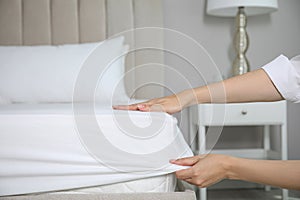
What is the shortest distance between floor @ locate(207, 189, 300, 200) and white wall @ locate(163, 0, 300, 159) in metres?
0.31

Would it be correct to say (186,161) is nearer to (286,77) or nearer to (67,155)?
(67,155)

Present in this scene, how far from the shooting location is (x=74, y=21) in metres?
2.92

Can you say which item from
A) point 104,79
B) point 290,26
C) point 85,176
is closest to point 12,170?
point 85,176

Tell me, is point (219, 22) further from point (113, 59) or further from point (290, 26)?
point (113, 59)

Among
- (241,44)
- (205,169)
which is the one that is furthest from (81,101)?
(241,44)

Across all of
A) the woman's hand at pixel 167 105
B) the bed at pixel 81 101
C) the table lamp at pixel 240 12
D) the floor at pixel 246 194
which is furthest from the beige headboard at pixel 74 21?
the woman's hand at pixel 167 105

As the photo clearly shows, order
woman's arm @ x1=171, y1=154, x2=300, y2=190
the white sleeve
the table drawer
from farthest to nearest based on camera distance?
the table drawer < the white sleeve < woman's arm @ x1=171, y1=154, x2=300, y2=190

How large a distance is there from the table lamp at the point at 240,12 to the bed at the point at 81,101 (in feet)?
1.22

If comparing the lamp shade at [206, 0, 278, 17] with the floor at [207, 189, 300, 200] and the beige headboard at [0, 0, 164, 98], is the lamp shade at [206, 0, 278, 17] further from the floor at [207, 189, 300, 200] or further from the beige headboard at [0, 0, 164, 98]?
the floor at [207, 189, 300, 200]

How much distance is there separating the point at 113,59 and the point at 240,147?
45.0 inches

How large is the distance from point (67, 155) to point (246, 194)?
184 cm

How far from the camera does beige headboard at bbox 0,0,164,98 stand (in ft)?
9.49

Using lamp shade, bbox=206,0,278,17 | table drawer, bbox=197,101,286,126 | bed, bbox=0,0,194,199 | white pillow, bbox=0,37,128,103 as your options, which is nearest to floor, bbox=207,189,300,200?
table drawer, bbox=197,101,286,126

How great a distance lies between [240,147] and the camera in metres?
3.18
